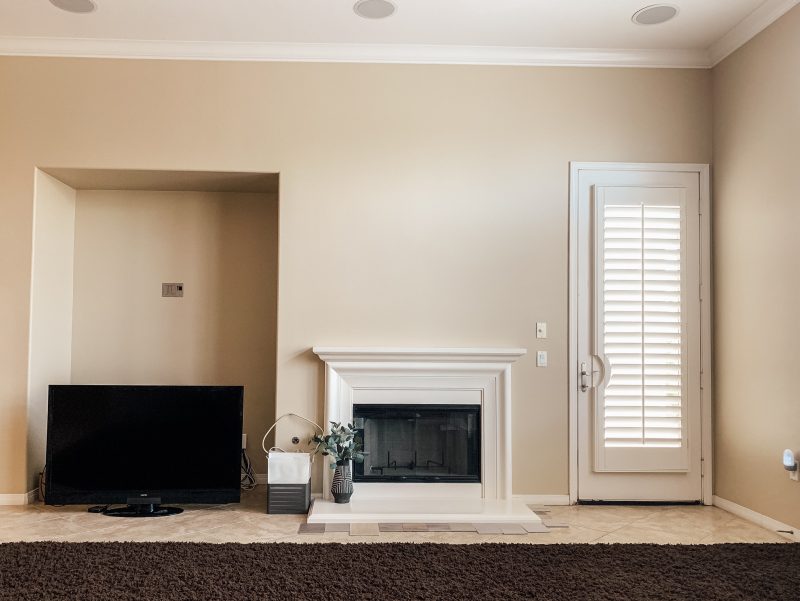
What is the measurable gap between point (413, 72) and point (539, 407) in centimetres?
240

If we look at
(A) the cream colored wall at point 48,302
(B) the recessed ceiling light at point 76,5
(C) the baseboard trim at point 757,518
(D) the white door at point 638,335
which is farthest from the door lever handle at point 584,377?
(B) the recessed ceiling light at point 76,5

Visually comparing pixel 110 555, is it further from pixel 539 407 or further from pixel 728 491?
pixel 728 491

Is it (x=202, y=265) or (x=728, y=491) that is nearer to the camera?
(x=728, y=491)

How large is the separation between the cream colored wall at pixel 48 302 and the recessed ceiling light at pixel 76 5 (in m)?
1.08

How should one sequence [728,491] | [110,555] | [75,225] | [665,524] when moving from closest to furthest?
[110,555] < [665,524] < [728,491] < [75,225]

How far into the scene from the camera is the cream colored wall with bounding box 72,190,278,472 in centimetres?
511

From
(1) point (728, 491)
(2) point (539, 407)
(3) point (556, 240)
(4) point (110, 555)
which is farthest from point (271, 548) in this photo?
(1) point (728, 491)

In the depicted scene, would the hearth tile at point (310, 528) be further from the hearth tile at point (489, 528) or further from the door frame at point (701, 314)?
the door frame at point (701, 314)

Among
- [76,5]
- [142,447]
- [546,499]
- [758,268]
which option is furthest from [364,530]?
[76,5]

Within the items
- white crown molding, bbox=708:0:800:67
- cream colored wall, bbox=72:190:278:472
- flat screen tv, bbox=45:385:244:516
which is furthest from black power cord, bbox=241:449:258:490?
white crown molding, bbox=708:0:800:67

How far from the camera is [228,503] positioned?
4375 mm

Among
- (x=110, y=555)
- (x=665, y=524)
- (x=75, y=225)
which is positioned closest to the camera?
(x=110, y=555)

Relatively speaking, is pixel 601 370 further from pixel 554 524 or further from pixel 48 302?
pixel 48 302

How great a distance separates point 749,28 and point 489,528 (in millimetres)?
3395
